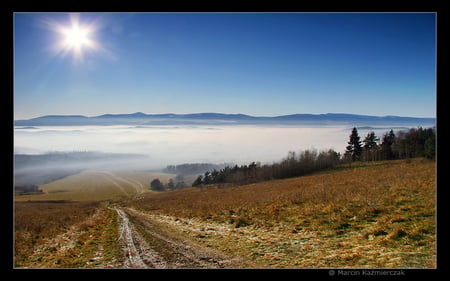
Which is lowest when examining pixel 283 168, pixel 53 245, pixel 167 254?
pixel 283 168

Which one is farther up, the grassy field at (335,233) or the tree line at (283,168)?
the grassy field at (335,233)

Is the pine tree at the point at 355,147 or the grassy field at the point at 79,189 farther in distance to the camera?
the pine tree at the point at 355,147

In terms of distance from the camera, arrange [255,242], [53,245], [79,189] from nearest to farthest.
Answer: [53,245], [255,242], [79,189]

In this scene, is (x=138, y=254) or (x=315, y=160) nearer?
(x=138, y=254)

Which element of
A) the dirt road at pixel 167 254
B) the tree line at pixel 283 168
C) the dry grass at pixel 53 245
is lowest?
the tree line at pixel 283 168

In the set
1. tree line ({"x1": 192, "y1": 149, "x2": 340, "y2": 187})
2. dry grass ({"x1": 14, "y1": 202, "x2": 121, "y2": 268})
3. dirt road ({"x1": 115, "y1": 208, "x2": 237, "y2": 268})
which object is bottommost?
tree line ({"x1": 192, "y1": 149, "x2": 340, "y2": 187})

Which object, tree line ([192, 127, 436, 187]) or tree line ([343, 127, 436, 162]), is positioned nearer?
tree line ([343, 127, 436, 162])

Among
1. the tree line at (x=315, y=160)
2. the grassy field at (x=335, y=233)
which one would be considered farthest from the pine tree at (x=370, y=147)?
the grassy field at (x=335, y=233)

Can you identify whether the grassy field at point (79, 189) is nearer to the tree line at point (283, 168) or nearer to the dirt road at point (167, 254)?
Result: the dirt road at point (167, 254)

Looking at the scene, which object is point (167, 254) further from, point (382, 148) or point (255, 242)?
point (382, 148)

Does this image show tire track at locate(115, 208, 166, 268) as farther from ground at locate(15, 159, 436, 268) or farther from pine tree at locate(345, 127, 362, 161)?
pine tree at locate(345, 127, 362, 161)

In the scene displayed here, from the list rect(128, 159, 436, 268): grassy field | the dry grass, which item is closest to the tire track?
the dry grass

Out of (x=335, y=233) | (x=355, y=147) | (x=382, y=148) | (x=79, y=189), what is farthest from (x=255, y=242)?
(x=355, y=147)
